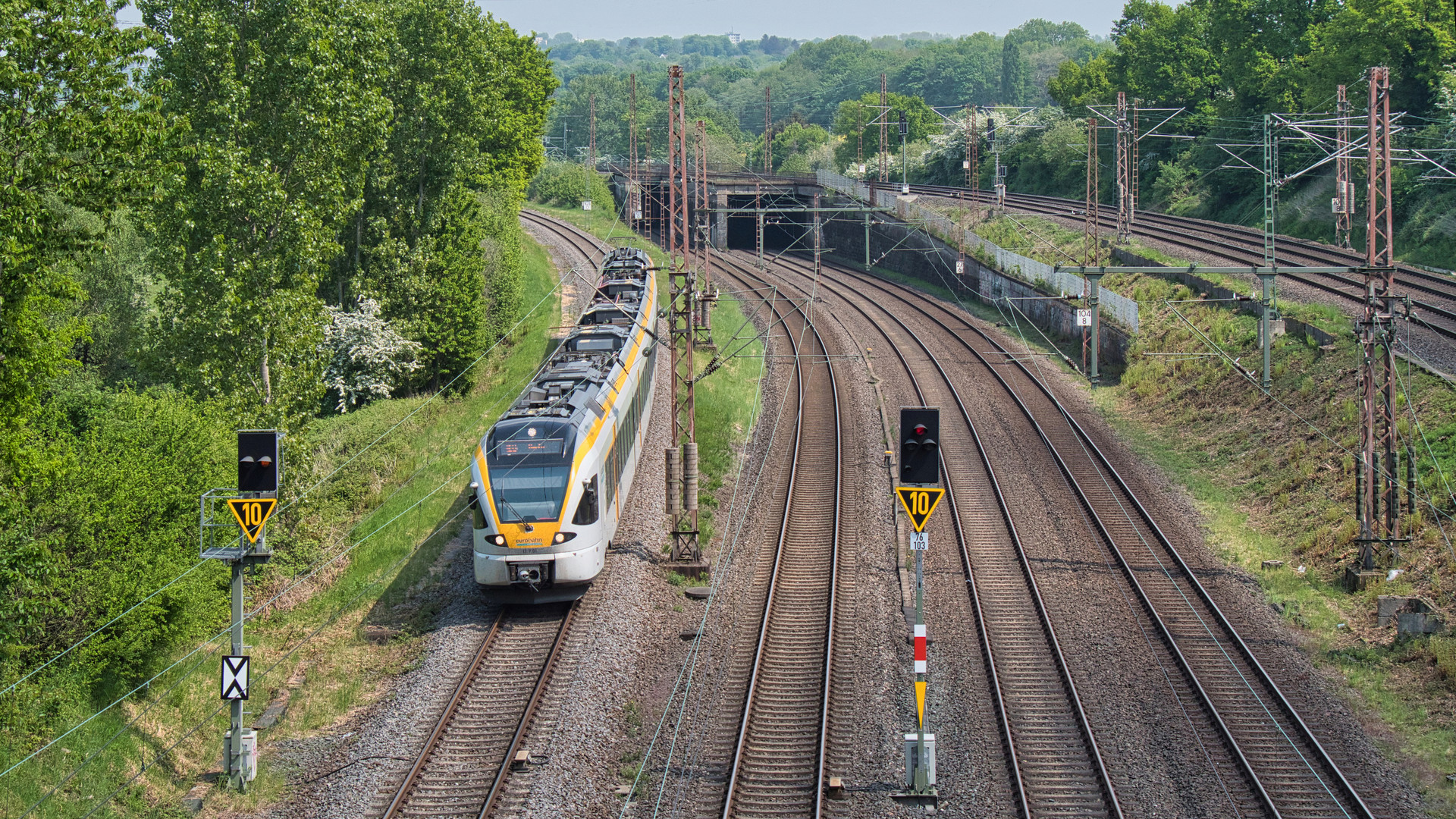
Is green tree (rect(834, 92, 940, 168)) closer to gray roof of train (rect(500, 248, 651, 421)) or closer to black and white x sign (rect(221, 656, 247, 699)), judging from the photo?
gray roof of train (rect(500, 248, 651, 421))

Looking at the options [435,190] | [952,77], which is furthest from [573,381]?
[952,77]

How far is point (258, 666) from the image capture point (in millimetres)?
20719

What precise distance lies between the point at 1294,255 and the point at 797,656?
114 ft

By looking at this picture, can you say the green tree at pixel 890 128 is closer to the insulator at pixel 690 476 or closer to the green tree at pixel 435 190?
the green tree at pixel 435 190

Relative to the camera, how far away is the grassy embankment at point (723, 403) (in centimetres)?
2961

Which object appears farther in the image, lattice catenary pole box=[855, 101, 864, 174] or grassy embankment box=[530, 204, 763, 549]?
lattice catenary pole box=[855, 101, 864, 174]

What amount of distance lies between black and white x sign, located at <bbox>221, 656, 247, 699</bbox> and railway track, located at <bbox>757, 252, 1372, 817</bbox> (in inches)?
528

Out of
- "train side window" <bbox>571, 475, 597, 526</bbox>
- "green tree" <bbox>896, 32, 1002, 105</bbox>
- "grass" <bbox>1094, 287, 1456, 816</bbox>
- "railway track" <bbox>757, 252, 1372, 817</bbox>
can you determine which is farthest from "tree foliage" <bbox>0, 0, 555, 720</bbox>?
"green tree" <bbox>896, 32, 1002, 105</bbox>

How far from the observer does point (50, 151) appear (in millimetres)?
16500

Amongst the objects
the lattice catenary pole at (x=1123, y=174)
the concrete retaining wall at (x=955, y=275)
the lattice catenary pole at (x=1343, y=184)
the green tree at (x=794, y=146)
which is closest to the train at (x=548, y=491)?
the concrete retaining wall at (x=955, y=275)

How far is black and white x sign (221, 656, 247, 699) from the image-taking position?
16.3 metres

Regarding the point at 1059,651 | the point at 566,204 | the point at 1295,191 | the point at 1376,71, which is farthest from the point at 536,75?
the point at 1059,651

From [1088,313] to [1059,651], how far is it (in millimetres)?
22465

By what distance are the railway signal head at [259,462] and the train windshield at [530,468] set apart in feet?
16.3
